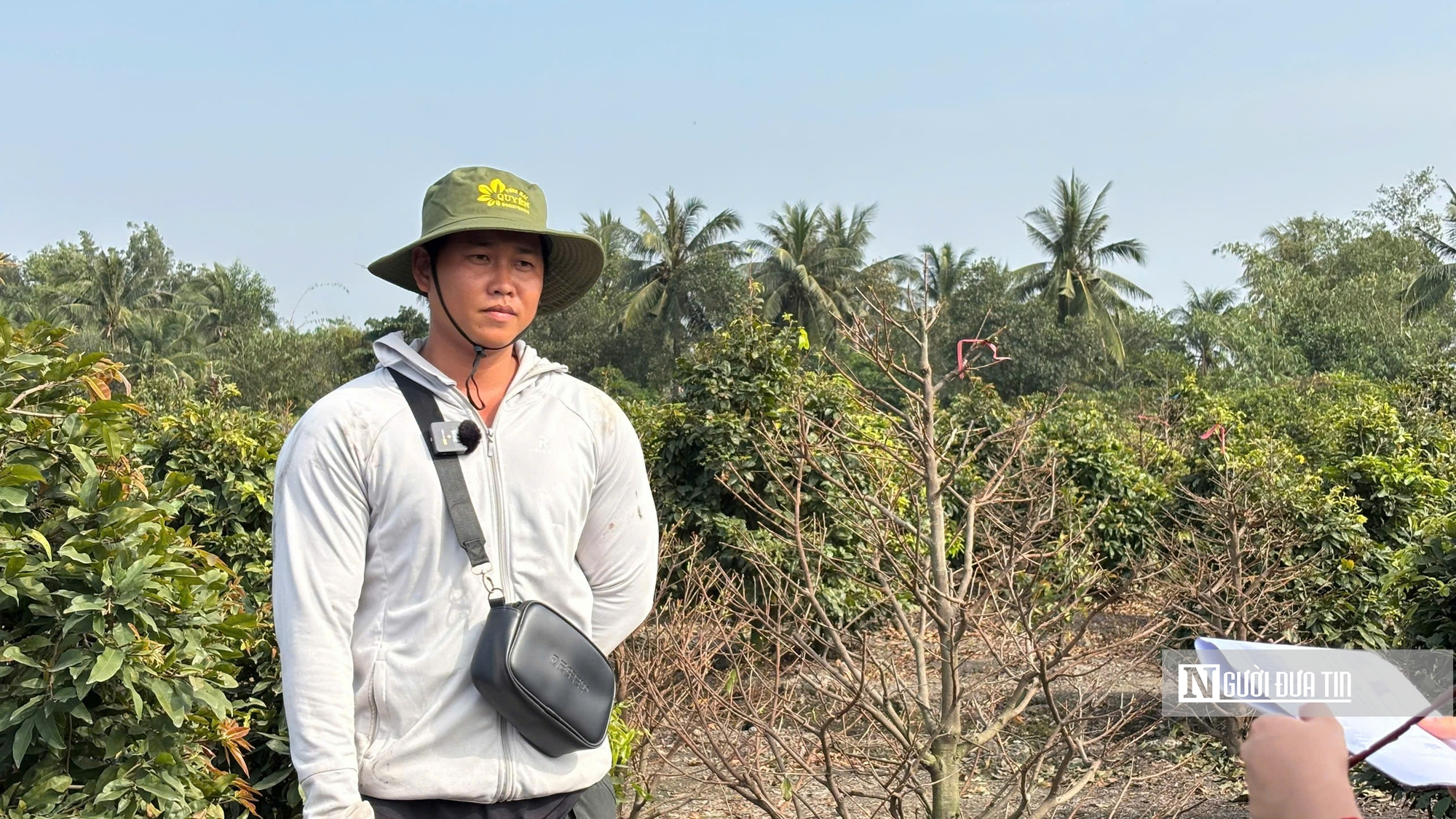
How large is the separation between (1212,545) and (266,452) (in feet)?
18.3

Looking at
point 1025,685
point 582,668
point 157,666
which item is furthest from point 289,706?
point 1025,685

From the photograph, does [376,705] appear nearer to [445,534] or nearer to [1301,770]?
[445,534]

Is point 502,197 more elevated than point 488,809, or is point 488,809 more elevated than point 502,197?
point 502,197

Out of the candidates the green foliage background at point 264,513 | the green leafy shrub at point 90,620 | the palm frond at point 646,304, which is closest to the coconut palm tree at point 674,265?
the palm frond at point 646,304

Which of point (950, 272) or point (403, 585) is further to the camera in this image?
point (950, 272)

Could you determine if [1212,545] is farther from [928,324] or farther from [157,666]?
[157,666]

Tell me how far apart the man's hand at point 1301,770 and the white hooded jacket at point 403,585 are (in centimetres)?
113

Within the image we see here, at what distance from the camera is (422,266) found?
215cm

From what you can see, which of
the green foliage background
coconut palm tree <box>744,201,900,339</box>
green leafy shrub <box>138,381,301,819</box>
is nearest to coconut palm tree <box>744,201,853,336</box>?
coconut palm tree <box>744,201,900,339</box>

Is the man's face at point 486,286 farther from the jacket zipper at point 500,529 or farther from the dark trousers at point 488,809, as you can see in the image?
the dark trousers at point 488,809

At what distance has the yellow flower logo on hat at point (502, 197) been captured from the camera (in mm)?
2035

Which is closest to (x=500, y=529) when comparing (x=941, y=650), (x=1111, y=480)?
(x=941, y=650)

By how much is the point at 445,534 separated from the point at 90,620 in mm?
1069

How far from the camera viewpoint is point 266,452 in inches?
282
